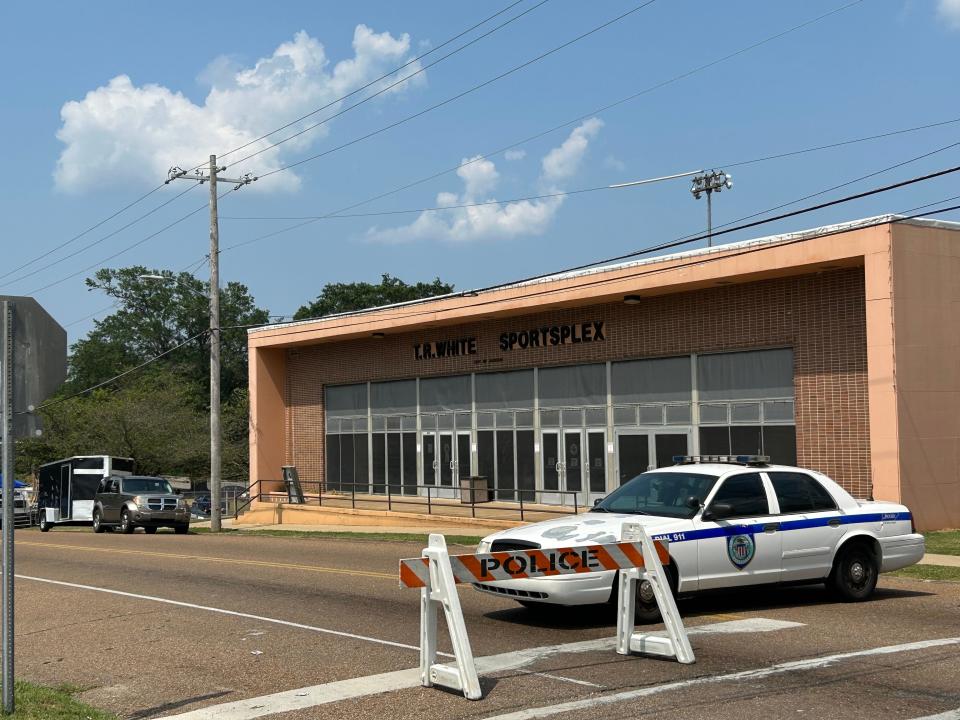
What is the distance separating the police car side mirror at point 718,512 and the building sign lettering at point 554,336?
19614 millimetres

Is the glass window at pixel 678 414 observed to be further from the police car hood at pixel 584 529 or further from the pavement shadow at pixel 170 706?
the pavement shadow at pixel 170 706

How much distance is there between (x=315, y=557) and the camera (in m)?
21.5

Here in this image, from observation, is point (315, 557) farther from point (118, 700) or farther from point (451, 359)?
point (451, 359)

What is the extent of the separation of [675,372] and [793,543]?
1713 centimetres

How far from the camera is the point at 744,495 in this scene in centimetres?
1247

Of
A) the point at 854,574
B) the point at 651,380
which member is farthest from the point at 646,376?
the point at 854,574

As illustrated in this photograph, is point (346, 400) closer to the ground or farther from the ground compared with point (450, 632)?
farther from the ground

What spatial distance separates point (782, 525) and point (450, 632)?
5047mm

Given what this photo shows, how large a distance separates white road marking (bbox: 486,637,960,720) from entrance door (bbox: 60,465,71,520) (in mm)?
40257

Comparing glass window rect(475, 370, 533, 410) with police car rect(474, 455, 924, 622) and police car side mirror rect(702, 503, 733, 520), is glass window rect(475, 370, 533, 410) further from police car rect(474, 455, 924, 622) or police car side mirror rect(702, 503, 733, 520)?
police car side mirror rect(702, 503, 733, 520)

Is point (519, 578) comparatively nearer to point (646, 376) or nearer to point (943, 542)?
point (943, 542)

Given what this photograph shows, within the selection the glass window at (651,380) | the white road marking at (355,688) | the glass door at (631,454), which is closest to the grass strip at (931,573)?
the white road marking at (355,688)

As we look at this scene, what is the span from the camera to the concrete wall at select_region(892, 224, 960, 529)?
23234mm

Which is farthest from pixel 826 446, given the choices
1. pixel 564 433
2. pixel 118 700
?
pixel 118 700
